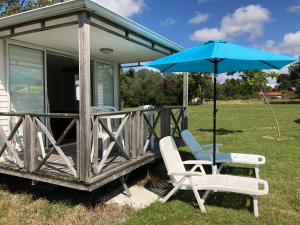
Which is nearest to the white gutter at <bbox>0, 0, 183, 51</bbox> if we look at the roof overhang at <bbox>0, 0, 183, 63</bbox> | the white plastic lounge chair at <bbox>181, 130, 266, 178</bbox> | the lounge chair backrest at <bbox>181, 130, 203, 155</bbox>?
the roof overhang at <bbox>0, 0, 183, 63</bbox>

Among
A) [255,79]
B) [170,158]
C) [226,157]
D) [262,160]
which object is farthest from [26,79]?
[255,79]

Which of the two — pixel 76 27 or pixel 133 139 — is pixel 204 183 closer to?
pixel 133 139

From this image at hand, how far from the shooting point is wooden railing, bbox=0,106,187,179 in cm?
418

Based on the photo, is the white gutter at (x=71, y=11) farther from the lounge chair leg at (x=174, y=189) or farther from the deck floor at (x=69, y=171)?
the lounge chair leg at (x=174, y=189)

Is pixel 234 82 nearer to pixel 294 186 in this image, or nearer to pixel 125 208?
pixel 294 186

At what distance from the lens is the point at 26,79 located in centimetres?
598

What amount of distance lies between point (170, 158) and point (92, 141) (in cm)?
124

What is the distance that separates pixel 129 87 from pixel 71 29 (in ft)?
114

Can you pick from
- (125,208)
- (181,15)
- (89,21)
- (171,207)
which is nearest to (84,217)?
(125,208)

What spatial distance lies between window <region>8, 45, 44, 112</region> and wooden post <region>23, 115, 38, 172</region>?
5.00 feet

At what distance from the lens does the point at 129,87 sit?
3966 cm

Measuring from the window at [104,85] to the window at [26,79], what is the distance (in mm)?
2316

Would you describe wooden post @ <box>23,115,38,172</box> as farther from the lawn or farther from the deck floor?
the lawn

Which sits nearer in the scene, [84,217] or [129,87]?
[84,217]
